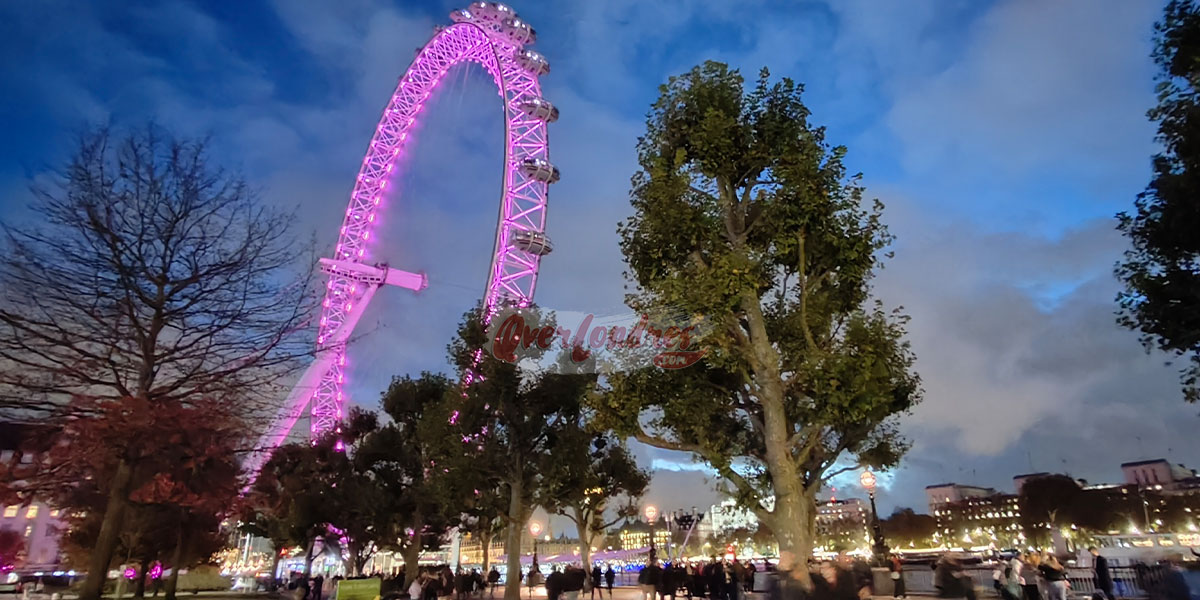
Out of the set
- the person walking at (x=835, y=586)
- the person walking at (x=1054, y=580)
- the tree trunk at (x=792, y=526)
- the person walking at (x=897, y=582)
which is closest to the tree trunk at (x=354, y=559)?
the person walking at (x=897, y=582)

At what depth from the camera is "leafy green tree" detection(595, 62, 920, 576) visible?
1417cm

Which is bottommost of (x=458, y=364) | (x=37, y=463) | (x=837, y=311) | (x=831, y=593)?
(x=831, y=593)

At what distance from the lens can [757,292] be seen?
1511 cm

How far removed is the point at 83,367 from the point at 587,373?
54.5 feet

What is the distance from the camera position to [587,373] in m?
25.4

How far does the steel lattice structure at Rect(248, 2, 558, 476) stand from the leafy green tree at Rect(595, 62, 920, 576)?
1545 cm

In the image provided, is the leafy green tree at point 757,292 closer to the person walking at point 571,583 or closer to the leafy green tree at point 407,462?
the person walking at point 571,583

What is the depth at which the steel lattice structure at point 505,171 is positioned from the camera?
117 feet

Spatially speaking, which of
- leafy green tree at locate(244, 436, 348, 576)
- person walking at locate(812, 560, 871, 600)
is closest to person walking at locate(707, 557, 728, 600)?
person walking at locate(812, 560, 871, 600)

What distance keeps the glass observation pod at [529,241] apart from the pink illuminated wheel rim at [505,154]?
51 mm

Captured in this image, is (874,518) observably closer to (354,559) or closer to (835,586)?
(835,586)

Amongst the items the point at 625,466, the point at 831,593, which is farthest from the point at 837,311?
the point at 625,466

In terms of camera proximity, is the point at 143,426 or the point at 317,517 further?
the point at 317,517

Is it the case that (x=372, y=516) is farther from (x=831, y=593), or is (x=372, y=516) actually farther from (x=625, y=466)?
(x=831, y=593)
